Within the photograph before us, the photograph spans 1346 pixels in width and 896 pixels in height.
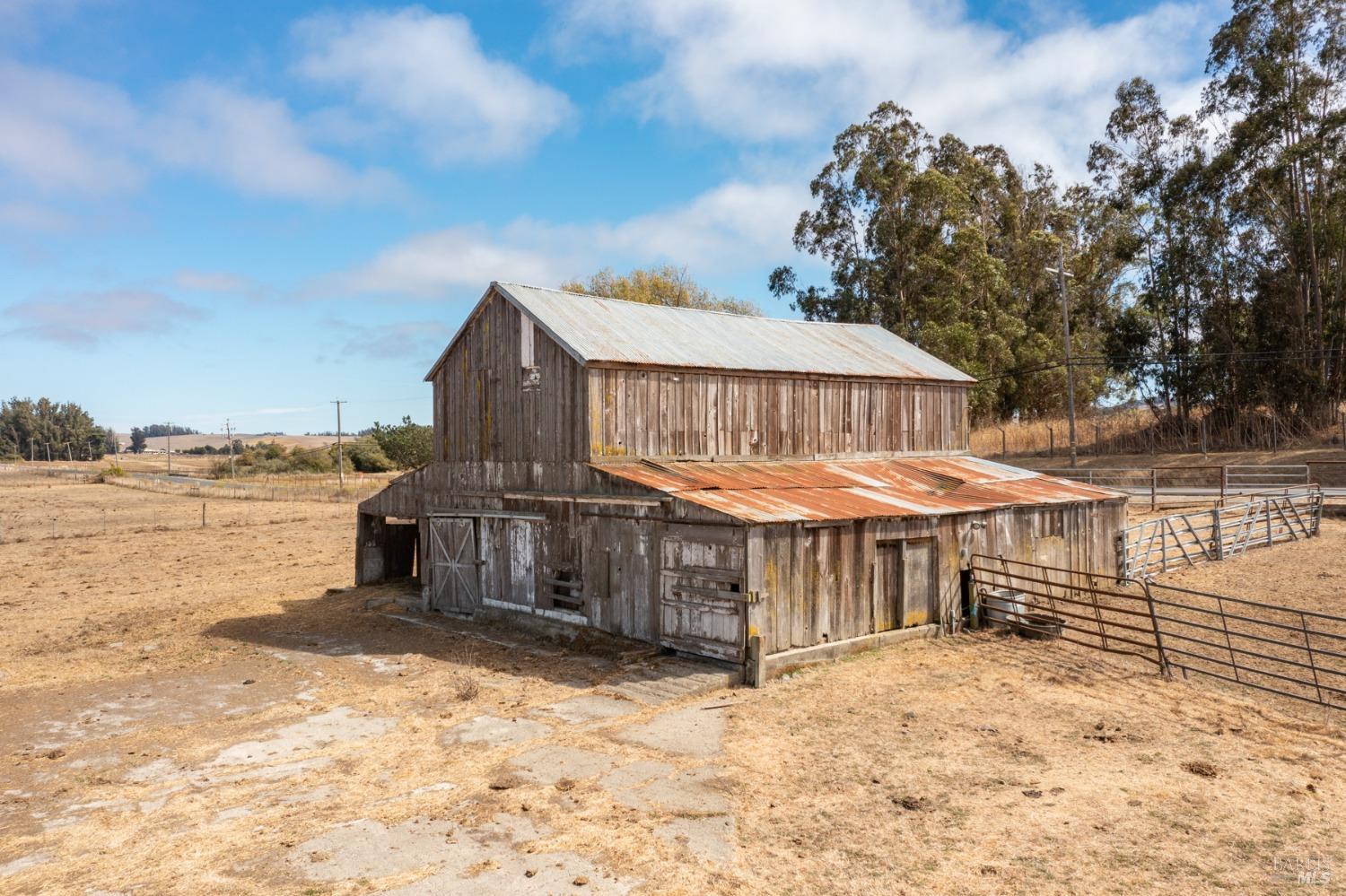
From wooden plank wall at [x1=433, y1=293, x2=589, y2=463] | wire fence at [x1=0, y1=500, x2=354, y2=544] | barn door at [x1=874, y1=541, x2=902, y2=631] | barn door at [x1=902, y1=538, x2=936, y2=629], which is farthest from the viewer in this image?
wire fence at [x1=0, y1=500, x2=354, y2=544]

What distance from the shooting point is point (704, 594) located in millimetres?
16203

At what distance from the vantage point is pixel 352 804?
412 inches

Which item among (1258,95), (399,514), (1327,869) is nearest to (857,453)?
(399,514)

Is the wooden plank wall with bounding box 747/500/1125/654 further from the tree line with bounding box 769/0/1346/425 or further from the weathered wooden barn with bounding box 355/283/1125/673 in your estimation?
the tree line with bounding box 769/0/1346/425

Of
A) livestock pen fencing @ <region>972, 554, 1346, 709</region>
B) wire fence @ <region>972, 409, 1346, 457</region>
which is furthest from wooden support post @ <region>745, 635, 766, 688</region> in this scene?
wire fence @ <region>972, 409, 1346, 457</region>

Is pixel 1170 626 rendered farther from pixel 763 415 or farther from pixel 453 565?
pixel 453 565

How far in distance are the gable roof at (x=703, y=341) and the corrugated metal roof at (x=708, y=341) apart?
0.03 meters

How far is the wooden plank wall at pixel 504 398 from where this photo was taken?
20531mm

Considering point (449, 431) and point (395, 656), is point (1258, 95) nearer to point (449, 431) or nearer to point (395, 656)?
point (449, 431)

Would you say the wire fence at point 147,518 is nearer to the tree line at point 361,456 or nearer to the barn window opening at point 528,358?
the tree line at point 361,456

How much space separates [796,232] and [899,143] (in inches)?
358

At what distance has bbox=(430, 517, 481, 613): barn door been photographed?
22422 mm

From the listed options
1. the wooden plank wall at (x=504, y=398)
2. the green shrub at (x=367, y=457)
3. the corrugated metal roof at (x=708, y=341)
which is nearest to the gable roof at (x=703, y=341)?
the corrugated metal roof at (x=708, y=341)

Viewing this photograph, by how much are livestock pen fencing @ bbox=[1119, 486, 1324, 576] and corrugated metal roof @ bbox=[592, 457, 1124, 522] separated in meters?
2.51
